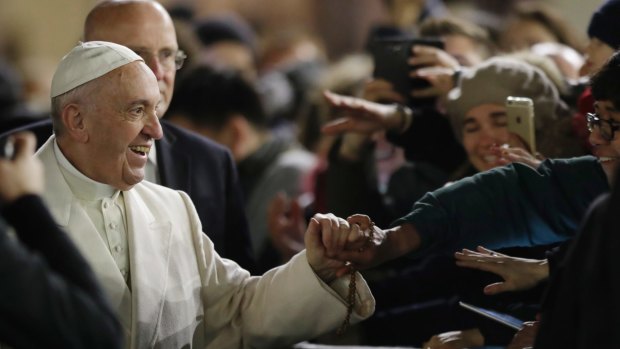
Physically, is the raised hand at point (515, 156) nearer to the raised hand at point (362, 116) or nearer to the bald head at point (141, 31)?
the raised hand at point (362, 116)

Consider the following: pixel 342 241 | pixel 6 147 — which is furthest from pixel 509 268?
pixel 6 147

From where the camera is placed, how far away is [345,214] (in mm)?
5777

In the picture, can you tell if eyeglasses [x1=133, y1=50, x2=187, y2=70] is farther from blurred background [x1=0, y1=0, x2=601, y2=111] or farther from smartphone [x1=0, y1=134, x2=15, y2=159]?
blurred background [x1=0, y1=0, x2=601, y2=111]

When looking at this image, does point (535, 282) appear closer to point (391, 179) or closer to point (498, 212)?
point (498, 212)

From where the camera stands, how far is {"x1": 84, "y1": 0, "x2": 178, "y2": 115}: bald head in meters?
4.50

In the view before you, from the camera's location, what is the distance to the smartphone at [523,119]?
443 centimetres

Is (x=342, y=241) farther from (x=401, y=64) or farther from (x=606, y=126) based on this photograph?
(x=401, y=64)

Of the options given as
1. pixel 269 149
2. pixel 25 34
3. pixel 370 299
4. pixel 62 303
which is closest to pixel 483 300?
pixel 370 299

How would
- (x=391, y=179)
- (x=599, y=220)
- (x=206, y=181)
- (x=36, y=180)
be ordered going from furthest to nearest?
(x=391, y=179)
(x=206, y=181)
(x=36, y=180)
(x=599, y=220)

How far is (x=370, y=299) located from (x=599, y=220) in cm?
113

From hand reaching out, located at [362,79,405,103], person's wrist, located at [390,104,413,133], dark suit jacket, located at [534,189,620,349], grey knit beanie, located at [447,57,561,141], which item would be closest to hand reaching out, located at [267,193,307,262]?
hand reaching out, located at [362,79,405,103]

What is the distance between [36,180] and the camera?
10.3 ft

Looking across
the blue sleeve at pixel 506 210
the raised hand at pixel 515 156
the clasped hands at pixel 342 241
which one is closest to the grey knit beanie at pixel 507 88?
the raised hand at pixel 515 156

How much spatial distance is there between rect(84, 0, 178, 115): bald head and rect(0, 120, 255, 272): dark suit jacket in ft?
0.55
